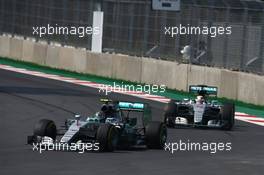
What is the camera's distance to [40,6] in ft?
140

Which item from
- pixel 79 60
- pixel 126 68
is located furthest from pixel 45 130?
pixel 79 60

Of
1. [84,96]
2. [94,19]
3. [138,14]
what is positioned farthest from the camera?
[94,19]

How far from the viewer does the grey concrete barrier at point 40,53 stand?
135 ft

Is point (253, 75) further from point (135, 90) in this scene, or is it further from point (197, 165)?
point (197, 165)

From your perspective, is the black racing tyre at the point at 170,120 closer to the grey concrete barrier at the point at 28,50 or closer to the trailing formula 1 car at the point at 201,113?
the trailing formula 1 car at the point at 201,113

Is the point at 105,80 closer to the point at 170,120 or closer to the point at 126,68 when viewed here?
the point at 126,68

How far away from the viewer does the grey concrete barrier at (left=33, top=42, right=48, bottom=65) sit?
4109 cm

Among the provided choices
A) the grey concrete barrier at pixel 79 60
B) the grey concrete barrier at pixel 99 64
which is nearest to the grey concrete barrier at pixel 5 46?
the grey concrete barrier at pixel 79 60

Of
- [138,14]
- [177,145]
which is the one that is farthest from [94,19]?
[177,145]

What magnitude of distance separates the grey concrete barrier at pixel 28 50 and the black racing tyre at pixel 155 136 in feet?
77.8

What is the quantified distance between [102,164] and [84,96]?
534 inches

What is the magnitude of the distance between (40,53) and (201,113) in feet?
62.8

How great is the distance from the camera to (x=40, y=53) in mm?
41375

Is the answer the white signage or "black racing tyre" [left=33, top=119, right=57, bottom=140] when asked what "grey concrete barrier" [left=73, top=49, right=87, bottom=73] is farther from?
"black racing tyre" [left=33, top=119, right=57, bottom=140]
